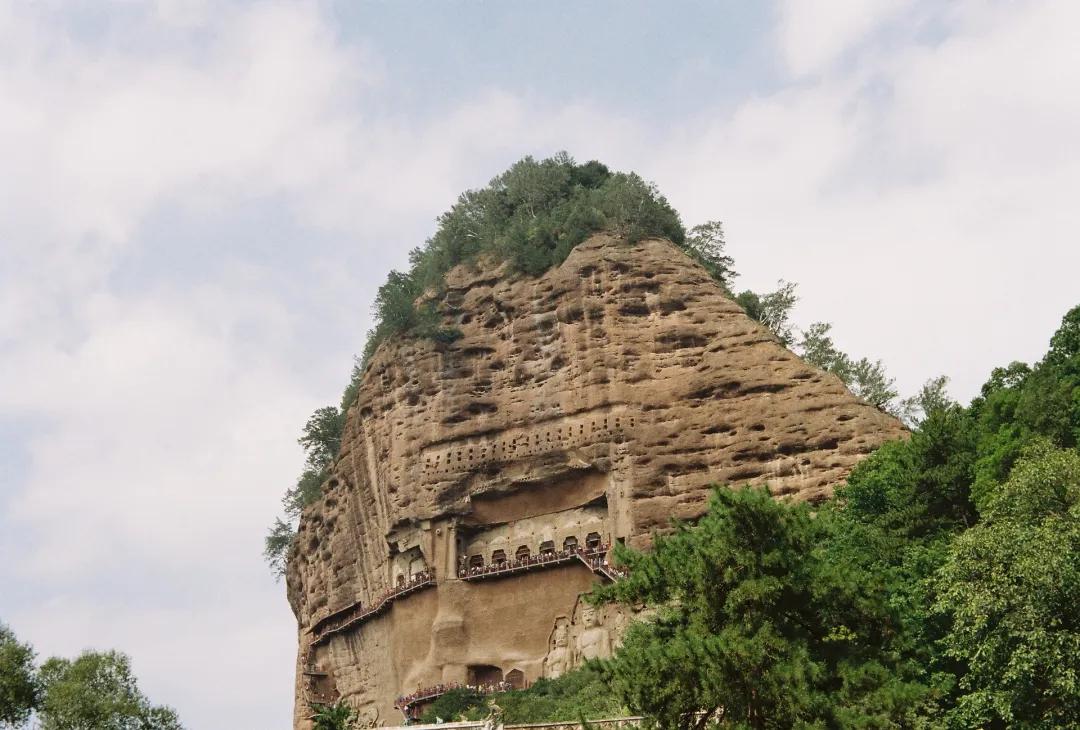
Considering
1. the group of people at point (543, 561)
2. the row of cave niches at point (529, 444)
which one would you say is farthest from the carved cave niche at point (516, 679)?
the row of cave niches at point (529, 444)

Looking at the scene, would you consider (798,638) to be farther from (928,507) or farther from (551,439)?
(551,439)

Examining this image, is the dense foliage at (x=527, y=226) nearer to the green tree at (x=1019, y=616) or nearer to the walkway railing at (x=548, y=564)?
the walkway railing at (x=548, y=564)

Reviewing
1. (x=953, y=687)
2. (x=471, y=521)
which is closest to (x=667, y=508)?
(x=471, y=521)

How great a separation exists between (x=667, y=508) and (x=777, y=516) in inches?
674

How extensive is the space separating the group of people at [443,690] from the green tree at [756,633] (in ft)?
57.8

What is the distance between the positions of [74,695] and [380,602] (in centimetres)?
1196

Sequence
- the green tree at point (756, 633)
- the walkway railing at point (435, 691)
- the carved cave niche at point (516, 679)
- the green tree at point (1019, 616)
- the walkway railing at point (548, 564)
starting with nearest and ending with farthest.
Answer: the green tree at point (756, 633), the green tree at point (1019, 616), the walkway railing at point (548, 564), the walkway railing at point (435, 691), the carved cave niche at point (516, 679)

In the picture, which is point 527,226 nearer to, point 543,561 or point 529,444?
point 529,444

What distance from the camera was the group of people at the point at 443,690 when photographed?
1372 inches

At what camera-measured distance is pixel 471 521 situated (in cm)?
3856

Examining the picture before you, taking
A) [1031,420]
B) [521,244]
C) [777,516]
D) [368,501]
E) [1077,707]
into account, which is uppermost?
[521,244]

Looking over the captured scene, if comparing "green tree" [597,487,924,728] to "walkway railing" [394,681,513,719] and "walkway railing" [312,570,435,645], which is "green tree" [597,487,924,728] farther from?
"walkway railing" [312,570,435,645]

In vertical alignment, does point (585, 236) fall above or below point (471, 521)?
above

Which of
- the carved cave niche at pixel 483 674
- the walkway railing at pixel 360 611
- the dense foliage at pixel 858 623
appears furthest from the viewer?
the walkway railing at pixel 360 611
